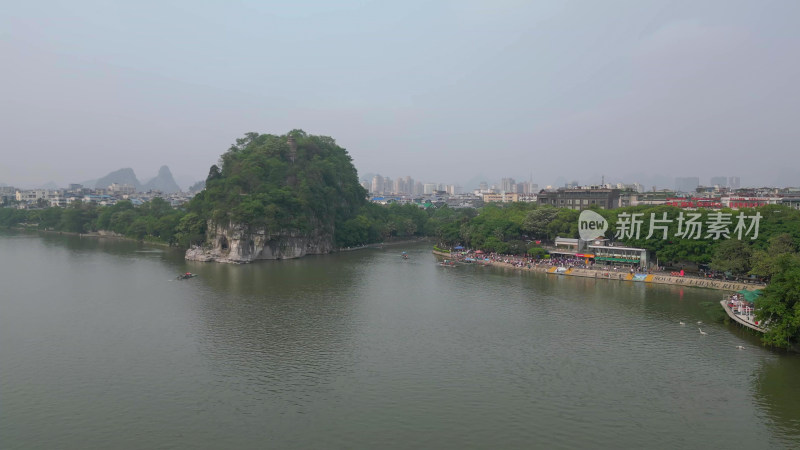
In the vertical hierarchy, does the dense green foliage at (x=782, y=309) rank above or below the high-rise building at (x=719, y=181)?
below

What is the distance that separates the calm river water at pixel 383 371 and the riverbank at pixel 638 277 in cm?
123

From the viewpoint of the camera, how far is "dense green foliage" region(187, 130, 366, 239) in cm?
4131

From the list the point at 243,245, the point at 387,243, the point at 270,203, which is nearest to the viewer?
the point at 243,245

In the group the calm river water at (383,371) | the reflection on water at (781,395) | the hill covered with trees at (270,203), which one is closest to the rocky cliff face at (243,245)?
the hill covered with trees at (270,203)

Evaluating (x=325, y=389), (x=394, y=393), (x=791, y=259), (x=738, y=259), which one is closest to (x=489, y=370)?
(x=394, y=393)

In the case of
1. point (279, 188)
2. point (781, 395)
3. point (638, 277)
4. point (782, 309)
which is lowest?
point (781, 395)

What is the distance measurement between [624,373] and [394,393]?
7157 mm

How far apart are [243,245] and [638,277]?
92.8ft

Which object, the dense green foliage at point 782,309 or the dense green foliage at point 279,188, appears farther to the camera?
the dense green foliage at point 279,188

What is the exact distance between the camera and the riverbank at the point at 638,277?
90.7 feet

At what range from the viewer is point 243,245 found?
40625mm

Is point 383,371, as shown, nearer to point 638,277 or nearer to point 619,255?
point 638,277

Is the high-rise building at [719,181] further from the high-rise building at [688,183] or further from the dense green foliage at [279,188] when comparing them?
the dense green foliage at [279,188]

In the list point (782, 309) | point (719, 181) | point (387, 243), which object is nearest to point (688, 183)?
point (719, 181)
